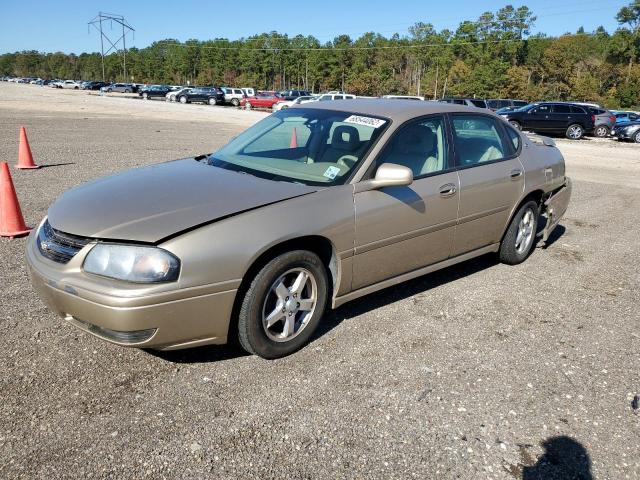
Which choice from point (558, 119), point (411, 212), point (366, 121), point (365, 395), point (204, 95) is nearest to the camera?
point (365, 395)

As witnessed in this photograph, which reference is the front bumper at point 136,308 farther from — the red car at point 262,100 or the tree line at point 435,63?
the tree line at point 435,63

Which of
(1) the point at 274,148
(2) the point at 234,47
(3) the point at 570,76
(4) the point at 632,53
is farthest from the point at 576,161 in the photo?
(2) the point at 234,47

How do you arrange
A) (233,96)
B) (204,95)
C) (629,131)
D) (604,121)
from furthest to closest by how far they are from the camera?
(204,95) → (233,96) → (604,121) → (629,131)

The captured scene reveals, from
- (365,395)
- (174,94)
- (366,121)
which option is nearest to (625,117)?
(366,121)

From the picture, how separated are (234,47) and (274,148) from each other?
11818cm

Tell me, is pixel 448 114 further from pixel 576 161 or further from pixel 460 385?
pixel 576 161

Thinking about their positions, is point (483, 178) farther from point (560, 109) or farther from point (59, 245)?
point (560, 109)

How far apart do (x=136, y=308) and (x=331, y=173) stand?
163 centimetres

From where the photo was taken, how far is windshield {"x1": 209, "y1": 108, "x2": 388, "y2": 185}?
379cm

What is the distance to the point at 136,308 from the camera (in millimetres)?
2760

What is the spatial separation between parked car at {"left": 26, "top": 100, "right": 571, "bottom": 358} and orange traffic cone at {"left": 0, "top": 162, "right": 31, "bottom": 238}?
2269 millimetres

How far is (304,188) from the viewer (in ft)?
11.6

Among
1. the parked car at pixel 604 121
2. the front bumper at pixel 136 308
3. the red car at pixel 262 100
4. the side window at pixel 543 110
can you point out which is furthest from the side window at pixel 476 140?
the red car at pixel 262 100

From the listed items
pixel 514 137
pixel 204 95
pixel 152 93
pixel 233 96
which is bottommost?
pixel 514 137
